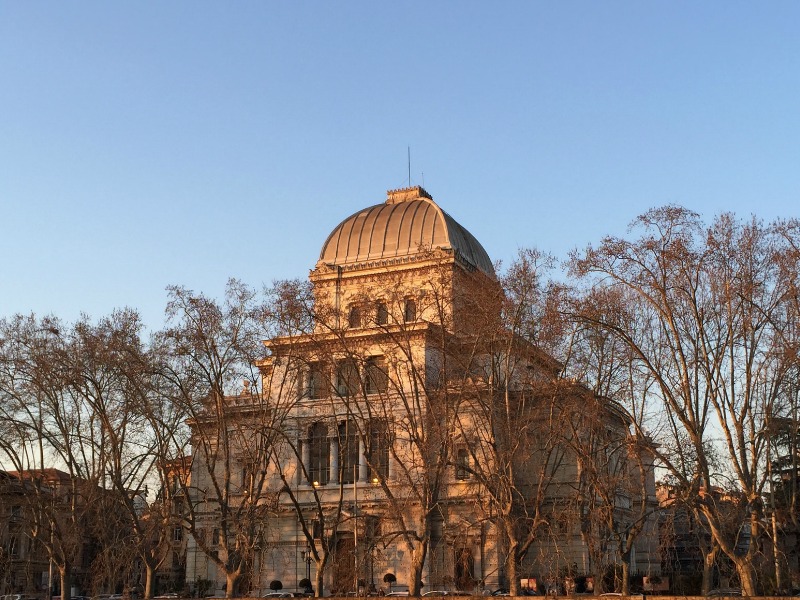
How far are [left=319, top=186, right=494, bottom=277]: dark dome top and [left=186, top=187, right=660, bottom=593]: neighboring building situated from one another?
9cm

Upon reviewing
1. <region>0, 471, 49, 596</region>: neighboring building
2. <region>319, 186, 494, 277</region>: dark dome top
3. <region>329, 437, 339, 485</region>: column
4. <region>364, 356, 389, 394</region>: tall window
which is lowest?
<region>0, 471, 49, 596</region>: neighboring building

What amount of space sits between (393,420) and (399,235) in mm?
24800

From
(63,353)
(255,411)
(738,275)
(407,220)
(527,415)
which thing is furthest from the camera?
(407,220)

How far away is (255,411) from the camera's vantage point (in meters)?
44.9

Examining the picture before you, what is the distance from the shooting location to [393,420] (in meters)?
40.0

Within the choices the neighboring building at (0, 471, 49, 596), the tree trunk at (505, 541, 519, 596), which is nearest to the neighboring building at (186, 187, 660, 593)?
the tree trunk at (505, 541, 519, 596)

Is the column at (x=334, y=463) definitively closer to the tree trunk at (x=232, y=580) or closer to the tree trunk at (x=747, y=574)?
the tree trunk at (x=232, y=580)

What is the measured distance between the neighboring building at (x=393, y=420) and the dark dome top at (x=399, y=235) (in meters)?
0.09

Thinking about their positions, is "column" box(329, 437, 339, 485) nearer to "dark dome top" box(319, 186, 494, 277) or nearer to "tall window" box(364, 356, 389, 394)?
"tall window" box(364, 356, 389, 394)

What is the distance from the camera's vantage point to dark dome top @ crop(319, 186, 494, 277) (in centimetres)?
6206

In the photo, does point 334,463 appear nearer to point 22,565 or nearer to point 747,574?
point 747,574

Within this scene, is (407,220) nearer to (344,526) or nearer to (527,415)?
(344,526)

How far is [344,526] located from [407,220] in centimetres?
1954

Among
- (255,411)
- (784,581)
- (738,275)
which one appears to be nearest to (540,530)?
(255,411)
